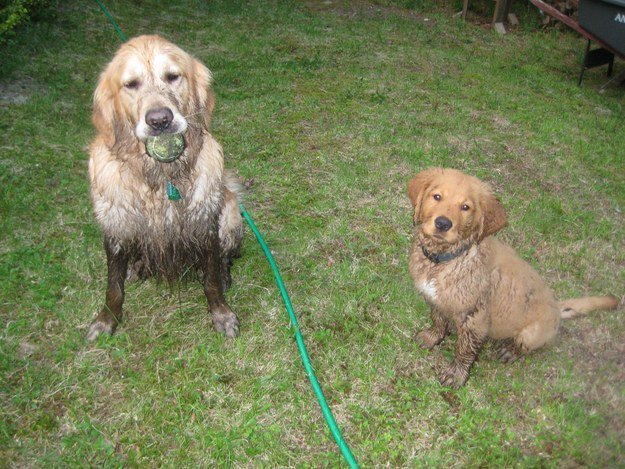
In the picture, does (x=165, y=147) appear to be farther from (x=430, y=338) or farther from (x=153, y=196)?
(x=430, y=338)

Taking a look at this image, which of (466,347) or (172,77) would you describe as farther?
(466,347)

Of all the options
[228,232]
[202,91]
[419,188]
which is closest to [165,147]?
[202,91]

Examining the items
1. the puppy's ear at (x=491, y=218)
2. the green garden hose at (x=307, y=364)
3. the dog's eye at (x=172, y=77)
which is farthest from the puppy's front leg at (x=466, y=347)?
the dog's eye at (x=172, y=77)

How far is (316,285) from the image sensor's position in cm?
402

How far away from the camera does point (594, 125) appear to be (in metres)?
6.86

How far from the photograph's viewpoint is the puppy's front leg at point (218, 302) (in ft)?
11.4

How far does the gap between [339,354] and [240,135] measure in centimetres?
363

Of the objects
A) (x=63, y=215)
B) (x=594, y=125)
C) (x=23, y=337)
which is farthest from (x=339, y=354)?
(x=594, y=125)

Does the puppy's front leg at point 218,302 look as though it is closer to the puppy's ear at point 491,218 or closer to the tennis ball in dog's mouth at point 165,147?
the tennis ball in dog's mouth at point 165,147

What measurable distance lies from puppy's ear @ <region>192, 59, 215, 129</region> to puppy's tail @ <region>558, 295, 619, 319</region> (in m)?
2.79

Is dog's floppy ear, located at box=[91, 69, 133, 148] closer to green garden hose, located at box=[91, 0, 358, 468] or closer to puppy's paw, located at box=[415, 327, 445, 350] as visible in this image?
green garden hose, located at box=[91, 0, 358, 468]

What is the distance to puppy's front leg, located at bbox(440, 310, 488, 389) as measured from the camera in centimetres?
303

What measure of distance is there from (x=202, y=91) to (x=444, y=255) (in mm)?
1887

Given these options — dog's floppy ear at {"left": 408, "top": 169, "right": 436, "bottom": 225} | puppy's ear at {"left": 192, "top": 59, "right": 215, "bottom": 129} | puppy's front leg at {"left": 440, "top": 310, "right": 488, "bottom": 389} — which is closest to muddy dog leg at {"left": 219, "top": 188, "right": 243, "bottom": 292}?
puppy's ear at {"left": 192, "top": 59, "right": 215, "bottom": 129}
